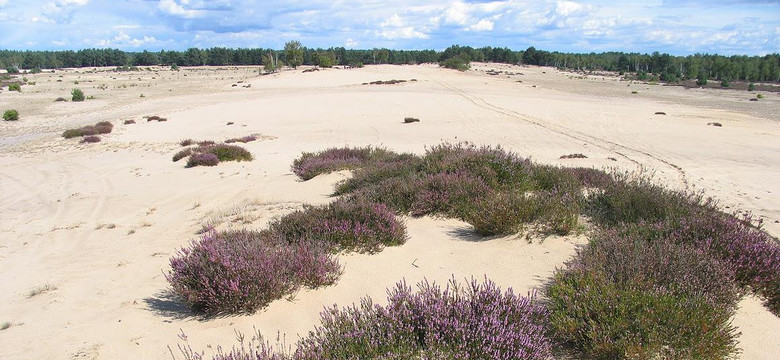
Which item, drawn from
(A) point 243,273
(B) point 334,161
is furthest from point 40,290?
(B) point 334,161

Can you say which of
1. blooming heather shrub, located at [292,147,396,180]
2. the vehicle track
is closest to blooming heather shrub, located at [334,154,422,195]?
blooming heather shrub, located at [292,147,396,180]

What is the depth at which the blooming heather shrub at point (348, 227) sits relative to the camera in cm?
604

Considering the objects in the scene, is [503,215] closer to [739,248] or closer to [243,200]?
[739,248]

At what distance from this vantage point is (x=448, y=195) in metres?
7.78

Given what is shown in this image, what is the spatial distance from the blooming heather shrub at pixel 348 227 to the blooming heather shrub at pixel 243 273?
0.75 meters

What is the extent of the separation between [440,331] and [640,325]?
1.45m

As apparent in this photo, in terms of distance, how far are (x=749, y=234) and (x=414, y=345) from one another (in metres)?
4.11

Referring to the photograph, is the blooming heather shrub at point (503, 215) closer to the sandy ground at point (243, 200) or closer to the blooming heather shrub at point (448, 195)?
the sandy ground at point (243, 200)

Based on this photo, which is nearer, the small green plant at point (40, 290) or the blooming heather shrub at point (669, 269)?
the blooming heather shrub at point (669, 269)

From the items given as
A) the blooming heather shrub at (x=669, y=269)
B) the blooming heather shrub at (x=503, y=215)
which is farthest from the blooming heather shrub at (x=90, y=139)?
the blooming heather shrub at (x=669, y=269)

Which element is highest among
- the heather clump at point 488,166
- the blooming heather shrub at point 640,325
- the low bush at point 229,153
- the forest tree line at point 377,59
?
the forest tree line at point 377,59

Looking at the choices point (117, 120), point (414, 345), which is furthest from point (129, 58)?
point (414, 345)

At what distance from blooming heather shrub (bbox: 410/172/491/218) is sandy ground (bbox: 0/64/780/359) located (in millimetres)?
368

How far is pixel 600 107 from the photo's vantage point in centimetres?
3541
